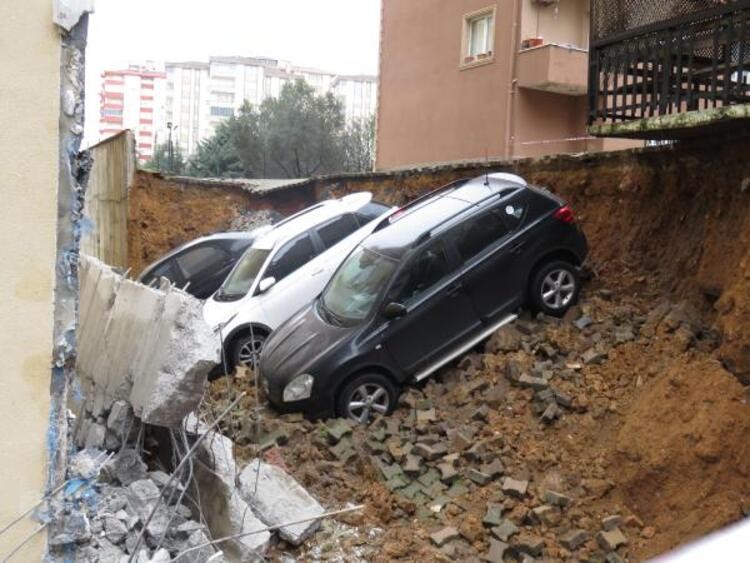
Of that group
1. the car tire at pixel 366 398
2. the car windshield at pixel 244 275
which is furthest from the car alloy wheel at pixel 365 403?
the car windshield at pixel 244 275

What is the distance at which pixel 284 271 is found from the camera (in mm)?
10562

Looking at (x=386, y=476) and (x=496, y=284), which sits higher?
(x=496, y=284)

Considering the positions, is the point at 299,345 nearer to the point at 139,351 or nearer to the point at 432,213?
the point at 432,213

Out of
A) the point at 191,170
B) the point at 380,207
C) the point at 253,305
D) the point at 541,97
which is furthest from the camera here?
the point at 191,170

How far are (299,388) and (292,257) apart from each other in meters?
3.43

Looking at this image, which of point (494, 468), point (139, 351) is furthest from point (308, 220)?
point (139, 351)

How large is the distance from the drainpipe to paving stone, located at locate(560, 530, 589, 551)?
543 inches

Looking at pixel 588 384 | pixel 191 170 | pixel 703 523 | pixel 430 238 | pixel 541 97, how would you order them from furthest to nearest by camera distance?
pixel 191 170 < pixel 541 97 < pixel 430 238 < pixel 588 384 < pixel 703 523

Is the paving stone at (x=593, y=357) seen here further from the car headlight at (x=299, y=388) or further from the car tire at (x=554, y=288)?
the car headlight at (x=299, y=388)

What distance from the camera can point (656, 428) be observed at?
20.0ft

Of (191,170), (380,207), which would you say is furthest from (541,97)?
(191,170)

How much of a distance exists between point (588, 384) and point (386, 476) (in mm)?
2174

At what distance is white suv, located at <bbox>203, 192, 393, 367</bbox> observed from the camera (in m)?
9.86

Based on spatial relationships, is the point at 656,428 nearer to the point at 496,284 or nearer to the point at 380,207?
the point at 496,284
